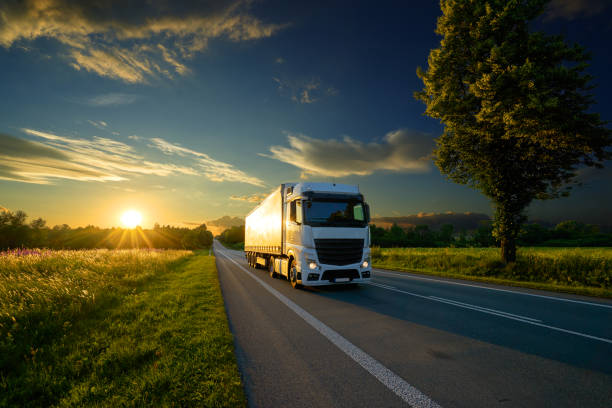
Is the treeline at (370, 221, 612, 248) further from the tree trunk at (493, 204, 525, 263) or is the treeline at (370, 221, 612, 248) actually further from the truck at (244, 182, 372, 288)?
the truck at (244, 182, 372, 288)

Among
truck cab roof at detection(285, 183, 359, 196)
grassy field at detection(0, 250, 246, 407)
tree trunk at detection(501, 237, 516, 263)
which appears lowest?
grassy field at detection(0, 250, 246, 407)

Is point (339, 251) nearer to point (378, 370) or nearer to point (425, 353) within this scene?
point (425, 353)

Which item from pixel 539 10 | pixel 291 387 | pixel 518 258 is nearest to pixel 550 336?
pixel 291 387

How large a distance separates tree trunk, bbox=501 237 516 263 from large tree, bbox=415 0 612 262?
4 cm

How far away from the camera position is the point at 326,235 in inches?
386

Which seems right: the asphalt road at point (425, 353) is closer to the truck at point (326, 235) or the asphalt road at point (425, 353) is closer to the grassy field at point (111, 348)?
the grassy field at point (111, 348)

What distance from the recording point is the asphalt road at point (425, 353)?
10.1 ft

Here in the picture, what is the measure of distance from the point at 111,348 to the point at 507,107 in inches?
634

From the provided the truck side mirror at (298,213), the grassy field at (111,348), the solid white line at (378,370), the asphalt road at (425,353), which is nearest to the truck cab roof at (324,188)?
the truck side mirror at (298,213)

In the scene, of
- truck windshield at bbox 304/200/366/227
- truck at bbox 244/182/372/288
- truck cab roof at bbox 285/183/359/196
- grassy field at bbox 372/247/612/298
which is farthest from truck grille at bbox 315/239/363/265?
grassy field at bbox 372/247/612/298

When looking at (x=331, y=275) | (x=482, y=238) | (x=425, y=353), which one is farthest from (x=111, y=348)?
(x=482, y=238)

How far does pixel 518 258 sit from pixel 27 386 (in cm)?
1834

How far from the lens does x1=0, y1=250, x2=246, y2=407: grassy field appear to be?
314 cm

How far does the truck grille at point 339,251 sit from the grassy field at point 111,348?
3.68 m
